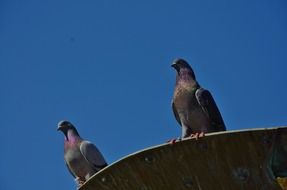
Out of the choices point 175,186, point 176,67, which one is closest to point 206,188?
point 175,186

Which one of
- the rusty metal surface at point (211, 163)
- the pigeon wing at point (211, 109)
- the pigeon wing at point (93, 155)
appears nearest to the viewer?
the rusty metal surface at point (211, 163)

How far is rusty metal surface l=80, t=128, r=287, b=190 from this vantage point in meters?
9.29

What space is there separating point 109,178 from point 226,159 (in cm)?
178

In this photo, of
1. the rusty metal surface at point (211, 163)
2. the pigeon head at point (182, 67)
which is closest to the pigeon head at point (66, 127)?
the pigeon head at point (182, 67)

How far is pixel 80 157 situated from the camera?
16.7 meters

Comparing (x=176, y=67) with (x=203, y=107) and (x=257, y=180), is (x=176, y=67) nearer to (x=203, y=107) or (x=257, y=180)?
(x=203, y=107)

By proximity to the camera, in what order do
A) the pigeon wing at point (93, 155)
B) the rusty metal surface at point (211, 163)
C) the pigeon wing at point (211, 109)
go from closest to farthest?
1. the rusty metal surface at point (211, 163)
2. the pigeon wing at point (211, 109)
3. the pigeon wing at point (93, 155)

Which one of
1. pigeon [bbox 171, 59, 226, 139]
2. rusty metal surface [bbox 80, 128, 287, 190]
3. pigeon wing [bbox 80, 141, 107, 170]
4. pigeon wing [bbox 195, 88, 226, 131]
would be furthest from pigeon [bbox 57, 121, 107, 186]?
rusty metal surface [bbox 80, 128, 287, 190]

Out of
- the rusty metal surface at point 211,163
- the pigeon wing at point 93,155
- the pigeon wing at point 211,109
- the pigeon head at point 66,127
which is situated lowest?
the rusty metal surface at point 211,163

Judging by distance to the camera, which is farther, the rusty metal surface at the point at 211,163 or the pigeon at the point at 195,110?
the pigeon at the point at 195,110

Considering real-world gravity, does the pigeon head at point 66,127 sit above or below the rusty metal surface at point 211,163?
above

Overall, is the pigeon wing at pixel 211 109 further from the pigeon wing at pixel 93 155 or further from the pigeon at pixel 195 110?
the pigeon wing at pixel 93 155

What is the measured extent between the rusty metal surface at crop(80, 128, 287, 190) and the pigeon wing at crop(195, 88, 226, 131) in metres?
4.50

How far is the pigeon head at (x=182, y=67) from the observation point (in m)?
15.1
